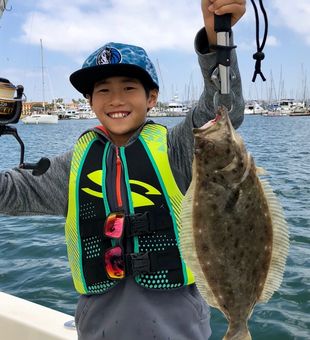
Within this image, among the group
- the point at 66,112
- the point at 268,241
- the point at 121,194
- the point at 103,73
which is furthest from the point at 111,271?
the point at 66,112

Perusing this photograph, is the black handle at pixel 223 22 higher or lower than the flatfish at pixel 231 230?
higher

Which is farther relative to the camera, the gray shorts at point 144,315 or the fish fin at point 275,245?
the gray shorts at point 144,315

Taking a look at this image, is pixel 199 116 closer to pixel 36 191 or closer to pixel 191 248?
pixel 191 248

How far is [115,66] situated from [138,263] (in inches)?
44.4

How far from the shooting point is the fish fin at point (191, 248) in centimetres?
224

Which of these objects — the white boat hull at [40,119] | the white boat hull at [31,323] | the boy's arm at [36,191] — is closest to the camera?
the boy's arm at [36,191]

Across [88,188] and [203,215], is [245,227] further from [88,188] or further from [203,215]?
[88,188]

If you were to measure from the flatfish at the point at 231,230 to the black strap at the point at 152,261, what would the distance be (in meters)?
0.40

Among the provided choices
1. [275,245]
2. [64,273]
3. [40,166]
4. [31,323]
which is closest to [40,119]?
[64,273]

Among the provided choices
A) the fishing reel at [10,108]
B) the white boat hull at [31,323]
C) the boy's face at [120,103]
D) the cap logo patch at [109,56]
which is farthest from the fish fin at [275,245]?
the white boat hull at [31,323]

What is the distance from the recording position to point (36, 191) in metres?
2.99

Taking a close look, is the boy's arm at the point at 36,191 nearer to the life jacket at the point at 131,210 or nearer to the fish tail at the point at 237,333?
the life jacket at the point at 131,210

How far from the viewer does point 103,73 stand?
2.76 metres

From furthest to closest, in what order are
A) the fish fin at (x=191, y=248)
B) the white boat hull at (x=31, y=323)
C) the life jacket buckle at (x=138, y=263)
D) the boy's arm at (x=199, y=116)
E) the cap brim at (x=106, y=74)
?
the white boat hull at (x=31, y=323)
the cap brim at (x=106, y=74)
the life jacket buckle at (x=138, y=263)
the boy's arm at (x=199, y=116)
the fish fin at (x=191, y=248)
